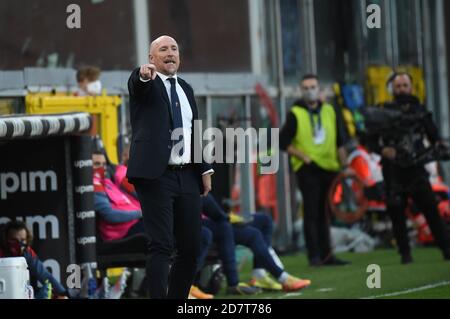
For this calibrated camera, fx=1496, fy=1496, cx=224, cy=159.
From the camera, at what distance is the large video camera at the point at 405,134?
1487 cm

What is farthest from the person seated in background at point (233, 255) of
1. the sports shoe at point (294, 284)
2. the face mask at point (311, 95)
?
the face mask at point (311, 95)

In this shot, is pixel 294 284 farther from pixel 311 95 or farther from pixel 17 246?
pixel 311 95

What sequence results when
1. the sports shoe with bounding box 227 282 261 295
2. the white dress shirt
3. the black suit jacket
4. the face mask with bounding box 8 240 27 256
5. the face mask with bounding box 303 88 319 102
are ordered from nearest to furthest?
the black suit jacket → the white dress shirt → the face mask with bounding box 8 240 27 256 → the sports shoe with bounding box 227 282 261 295 → the face mask with bounding box 303 88 319 102

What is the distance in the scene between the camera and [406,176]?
1495cm

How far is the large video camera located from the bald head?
19.9 ft

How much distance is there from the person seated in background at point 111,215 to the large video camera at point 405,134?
135 inches

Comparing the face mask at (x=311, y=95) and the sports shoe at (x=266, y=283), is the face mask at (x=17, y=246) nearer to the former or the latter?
the sports shoe at (x=266, y=283)

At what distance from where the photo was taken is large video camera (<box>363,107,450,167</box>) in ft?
48.8

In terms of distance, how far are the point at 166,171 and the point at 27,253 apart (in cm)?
201

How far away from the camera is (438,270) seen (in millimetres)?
13742

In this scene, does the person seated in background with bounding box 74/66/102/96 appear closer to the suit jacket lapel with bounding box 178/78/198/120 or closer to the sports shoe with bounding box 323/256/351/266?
the sports shoe with bounding box 323/256/351/266

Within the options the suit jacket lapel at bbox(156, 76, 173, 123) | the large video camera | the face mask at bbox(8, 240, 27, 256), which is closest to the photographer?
the large video camera

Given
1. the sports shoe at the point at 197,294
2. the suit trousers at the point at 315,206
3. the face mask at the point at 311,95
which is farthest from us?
the face mask at the point at 311,95

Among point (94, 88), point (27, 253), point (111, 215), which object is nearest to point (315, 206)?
point (94, 88)
